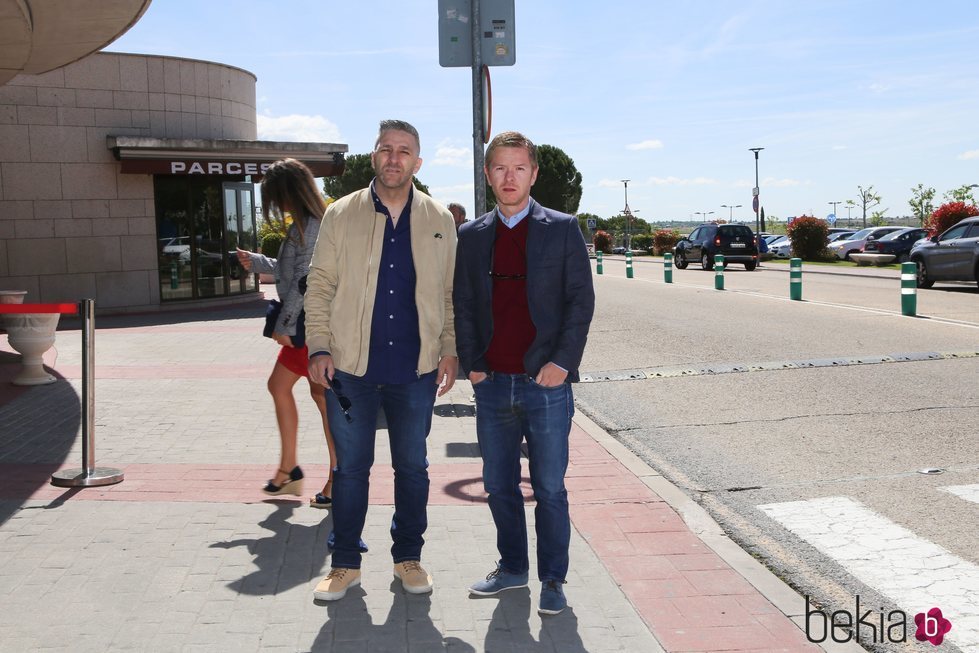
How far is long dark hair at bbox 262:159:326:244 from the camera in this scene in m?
4.91

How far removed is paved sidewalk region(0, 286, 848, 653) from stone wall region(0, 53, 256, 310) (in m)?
12.0

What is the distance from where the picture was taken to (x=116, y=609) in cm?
372

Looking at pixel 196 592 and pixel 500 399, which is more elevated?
pixel 500 399

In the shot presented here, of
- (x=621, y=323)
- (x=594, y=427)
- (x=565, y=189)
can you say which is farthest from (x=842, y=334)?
(x=565, y=189)

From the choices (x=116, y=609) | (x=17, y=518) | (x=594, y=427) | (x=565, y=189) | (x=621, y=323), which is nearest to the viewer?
(x=116, y=609)

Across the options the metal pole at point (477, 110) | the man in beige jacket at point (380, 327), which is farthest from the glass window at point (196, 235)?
the man in beige jacket at point (380, 327)

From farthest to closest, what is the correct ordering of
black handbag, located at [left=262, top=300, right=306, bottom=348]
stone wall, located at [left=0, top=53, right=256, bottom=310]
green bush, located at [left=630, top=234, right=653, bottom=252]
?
green bush, located at [left=630, top=234, right=653, bottom=252] < stone wall, located at [left=0, top=53, right=256, bottom=310] < black handbag, located at [left=262, top=300, right=306, bottom=348]

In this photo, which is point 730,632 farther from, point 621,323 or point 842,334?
point 621,323

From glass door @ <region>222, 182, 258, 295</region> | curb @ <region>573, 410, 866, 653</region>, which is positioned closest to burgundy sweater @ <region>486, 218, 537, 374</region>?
curb @ <region>573, 410, 866, 653</region>

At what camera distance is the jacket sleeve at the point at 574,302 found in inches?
144

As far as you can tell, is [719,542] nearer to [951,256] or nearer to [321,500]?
[321,500]

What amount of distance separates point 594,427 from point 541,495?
368 centimetres

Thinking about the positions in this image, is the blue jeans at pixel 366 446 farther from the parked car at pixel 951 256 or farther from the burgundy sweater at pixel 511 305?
the parked car at pixel 951 256

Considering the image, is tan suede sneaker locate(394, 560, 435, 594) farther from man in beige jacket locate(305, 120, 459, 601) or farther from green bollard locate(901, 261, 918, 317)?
green bollard locate(901, 261, 918, 317)
